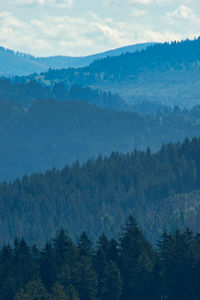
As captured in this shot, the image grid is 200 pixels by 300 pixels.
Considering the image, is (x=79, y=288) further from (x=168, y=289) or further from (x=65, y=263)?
(x=168, y=289)

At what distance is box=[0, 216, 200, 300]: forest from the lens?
8056 centimetres

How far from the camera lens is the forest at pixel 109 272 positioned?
8056cm

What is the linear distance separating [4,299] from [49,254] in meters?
7.28

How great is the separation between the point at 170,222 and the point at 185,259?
110289 mm

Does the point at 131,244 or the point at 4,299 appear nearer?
the point at 4,299

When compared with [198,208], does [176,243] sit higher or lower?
lower

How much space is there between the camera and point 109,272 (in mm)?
81625

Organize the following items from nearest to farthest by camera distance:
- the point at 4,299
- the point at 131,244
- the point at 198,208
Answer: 1. the point at 4,299
2. the point at 131,244
3. the point at 198,208

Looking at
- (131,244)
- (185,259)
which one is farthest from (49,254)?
(185,259)

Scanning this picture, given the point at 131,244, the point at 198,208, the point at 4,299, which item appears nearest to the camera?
the point at 4,299

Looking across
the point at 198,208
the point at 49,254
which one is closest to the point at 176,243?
the point at 49,254

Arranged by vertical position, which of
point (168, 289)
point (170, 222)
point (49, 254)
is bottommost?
point (168, 289)

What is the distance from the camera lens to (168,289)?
266 ft

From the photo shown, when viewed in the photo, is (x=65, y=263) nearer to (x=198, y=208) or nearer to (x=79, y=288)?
(x=79, y=288)
